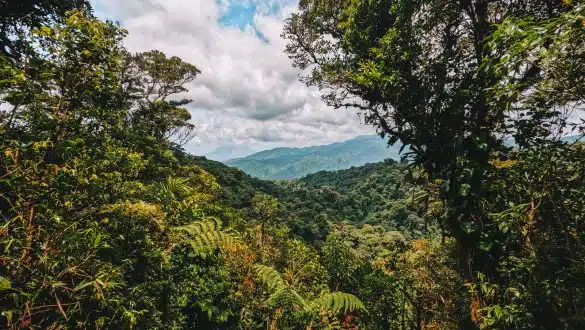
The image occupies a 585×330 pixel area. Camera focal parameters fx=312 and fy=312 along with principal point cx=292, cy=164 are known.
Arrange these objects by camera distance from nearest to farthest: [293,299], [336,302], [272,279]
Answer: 1. [293,299]
2. [336,302]
3. [272,279]

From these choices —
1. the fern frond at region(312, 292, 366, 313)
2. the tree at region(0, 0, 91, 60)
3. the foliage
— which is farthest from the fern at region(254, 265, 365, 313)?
the tree at region(0, 0, 91, 60)

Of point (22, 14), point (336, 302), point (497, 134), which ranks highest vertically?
point (22, 14)

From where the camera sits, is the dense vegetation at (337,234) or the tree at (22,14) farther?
the tree at (22,14)

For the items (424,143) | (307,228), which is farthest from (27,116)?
(307,228)

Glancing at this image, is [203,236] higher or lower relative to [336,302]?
higher

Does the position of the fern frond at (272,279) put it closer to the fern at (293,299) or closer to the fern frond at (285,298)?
the fern at (293,299)

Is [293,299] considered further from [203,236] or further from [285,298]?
[203,236]

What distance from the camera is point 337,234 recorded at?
9328mm

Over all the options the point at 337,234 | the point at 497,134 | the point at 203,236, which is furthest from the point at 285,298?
the point at 337,234

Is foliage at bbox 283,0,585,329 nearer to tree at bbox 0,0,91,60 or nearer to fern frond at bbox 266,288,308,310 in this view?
fern frond at bbox 266,288,308,310

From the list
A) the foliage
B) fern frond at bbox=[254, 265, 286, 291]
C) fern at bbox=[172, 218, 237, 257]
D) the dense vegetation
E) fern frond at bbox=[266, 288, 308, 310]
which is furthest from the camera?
fern frond at bbox=[254, 265, 286, 291]

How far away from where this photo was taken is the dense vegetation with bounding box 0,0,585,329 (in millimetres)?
2641

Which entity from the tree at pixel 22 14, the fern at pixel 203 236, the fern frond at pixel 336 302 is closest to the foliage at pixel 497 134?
the fern frond at pixel 336 302

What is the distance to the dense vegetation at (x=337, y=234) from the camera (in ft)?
8.66
